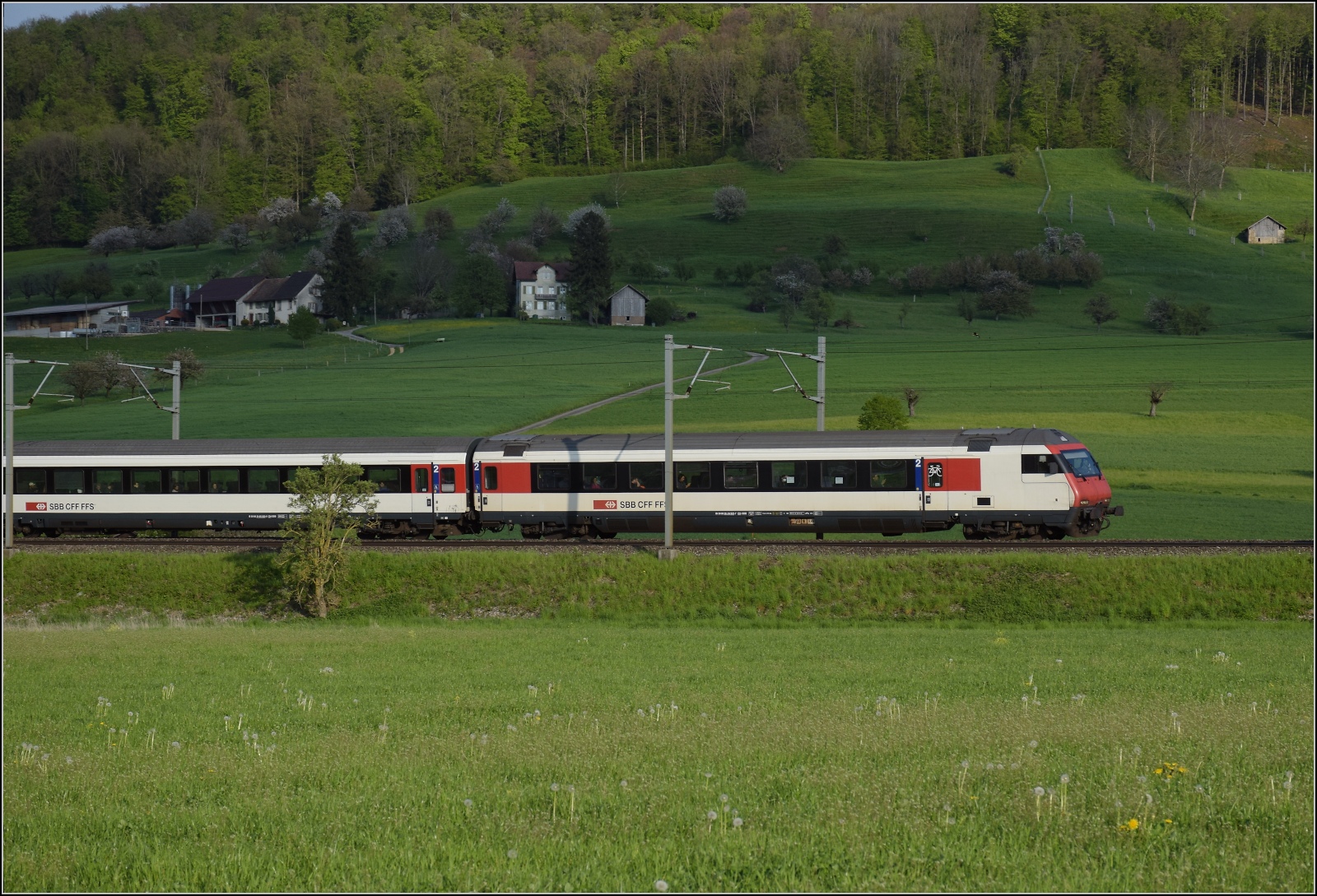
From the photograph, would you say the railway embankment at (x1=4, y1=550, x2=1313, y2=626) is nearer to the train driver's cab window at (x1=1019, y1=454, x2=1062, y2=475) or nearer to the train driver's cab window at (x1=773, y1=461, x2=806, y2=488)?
the train driver's cab window at (x1=1019, y1=454, x2=1062, y2=475)

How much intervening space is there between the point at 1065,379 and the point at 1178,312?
133ft

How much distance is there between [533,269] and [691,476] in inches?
4699

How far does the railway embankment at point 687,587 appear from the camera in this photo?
31.4 meters

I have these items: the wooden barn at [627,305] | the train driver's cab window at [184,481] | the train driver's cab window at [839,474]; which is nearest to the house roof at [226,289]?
the wooden barn at [627,305]

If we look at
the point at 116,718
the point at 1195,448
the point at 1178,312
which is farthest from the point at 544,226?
the point at 116,718

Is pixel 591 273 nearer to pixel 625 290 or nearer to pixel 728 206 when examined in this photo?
pixel 625 290

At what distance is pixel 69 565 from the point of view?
121 ft

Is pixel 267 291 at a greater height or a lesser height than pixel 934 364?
greater

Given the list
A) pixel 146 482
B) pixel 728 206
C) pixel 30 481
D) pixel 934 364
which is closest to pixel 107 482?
pixel 146 482

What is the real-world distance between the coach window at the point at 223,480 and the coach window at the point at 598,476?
11863mm

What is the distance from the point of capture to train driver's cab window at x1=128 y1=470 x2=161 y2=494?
42.1m

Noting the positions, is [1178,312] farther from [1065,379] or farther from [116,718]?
[116,718]

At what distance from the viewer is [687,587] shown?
33500 millimetres

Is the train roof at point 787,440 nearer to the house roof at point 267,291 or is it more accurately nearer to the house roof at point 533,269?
the house roof at point 533,269
